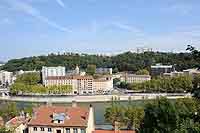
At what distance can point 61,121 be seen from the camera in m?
13.2

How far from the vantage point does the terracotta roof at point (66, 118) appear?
13094 millimetres

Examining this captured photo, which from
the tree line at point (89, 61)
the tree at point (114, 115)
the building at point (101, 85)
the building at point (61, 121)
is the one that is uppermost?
the tree line at point (89, 61)

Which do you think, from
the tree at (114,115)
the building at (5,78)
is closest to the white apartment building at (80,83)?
the building at (5,78)

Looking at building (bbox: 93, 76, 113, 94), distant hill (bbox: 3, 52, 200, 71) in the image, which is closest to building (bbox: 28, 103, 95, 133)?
building (bbox: 93, 76, 113, 94)

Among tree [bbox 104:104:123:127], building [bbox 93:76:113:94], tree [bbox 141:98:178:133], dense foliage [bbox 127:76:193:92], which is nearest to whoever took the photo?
tree [bbox 141:98:178:133]

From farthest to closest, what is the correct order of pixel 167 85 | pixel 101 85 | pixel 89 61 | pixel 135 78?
pixel 89 61 < pixel 135 78 < pixel 101 85 < pixel 167 85

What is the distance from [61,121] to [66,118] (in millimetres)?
200

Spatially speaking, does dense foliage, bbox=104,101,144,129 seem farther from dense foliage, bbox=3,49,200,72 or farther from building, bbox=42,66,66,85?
dense foliage, bbox=3,49,200,72

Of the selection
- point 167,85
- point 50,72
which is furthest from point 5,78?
point 167,85

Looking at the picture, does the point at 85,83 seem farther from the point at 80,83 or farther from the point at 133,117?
the point at 133,117

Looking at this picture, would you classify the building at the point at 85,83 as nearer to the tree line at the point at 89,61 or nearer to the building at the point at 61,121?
the tree line at the point at 89,61

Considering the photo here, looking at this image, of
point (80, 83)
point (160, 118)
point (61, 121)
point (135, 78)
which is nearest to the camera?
point (160, 118)

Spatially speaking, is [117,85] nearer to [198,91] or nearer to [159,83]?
[159,83]

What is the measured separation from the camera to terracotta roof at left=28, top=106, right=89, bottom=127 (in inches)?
516
